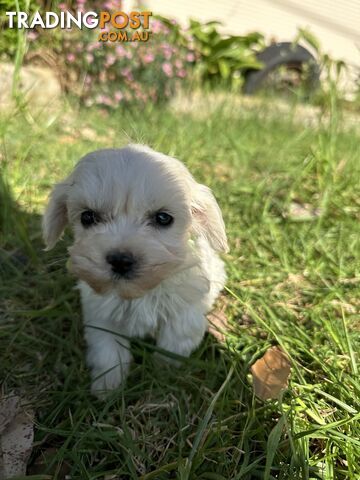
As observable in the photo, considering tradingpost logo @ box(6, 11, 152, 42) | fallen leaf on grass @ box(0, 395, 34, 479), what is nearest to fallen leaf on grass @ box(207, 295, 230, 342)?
fallen leaf on grass @ box(0, 395, 34, 479)

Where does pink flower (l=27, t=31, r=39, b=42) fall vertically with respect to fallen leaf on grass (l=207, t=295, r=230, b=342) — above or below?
above

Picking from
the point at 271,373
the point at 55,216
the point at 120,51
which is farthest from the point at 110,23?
the point at 271,373

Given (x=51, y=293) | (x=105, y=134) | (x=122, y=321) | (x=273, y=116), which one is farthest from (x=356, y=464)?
(x=273, y=116)

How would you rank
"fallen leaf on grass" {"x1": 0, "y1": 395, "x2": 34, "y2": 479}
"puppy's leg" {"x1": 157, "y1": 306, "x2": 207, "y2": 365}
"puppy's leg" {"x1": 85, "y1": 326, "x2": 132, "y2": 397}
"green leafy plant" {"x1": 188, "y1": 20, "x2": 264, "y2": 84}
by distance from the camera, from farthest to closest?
"green leafy plant" {"x1": 188, "y1": 20, "x2": 264, "y2": 84} < "puppy's leg" {"x1": 157, "y1": 306, "x2": 207, "y2": 365} < "puppy's leg" {"x1": 85, "y1": 326, "x2": 132, "y2": 397} < "fallen leaf on grass" {"x1": 0, "y1": 395, "x2": 34, "y2": 479}

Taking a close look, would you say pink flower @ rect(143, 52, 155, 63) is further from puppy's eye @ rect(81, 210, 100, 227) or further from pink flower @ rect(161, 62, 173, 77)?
puppy's eye @ rect(81, 210, 100, 227)

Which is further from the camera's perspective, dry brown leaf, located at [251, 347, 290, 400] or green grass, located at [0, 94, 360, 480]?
dry brown leaf, located at [251, 347, 290, 400]
